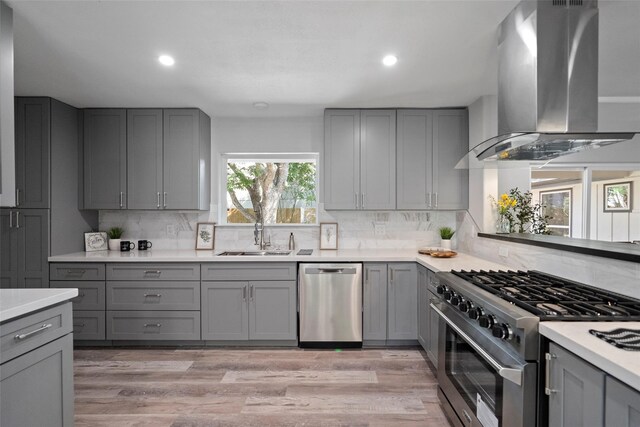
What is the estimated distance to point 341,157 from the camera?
360 centimetres

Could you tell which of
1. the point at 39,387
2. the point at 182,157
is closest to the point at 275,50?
the point at 182,157

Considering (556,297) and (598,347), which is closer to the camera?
(598,347)

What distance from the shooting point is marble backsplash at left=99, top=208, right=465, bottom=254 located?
12.9 feet

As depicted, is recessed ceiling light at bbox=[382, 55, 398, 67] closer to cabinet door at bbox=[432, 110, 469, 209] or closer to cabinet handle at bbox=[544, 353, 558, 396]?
cabinet door at bbox=[432, 110, 469, 209]

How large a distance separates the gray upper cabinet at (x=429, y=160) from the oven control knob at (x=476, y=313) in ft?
6.46

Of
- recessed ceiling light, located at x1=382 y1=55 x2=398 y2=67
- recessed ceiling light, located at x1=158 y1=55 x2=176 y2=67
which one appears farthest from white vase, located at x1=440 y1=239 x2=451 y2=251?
recessed ceiling light, located at x1=158 y1=55 x2=176 y2=67

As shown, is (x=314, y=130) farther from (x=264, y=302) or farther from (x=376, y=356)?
(x=376, y=356)

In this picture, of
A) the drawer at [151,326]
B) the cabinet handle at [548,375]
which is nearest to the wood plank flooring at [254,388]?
the drawer at [151,326]

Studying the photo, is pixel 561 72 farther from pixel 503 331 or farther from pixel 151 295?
pixel 151 295

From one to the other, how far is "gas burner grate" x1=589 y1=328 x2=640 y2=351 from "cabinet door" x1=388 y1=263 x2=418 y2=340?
208 cm

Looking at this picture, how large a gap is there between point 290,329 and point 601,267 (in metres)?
2.47

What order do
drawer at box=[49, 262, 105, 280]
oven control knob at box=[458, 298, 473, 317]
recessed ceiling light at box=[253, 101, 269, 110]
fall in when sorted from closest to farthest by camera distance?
1. oven control knob at box=[458, 298, 473, 317]
2. drawer at box=[49, 262, 105, 280]
3. recessed ceiling light at box=[253, 101, 269, 110]


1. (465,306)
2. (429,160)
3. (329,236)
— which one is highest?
(429,160)

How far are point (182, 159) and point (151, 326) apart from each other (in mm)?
1709
